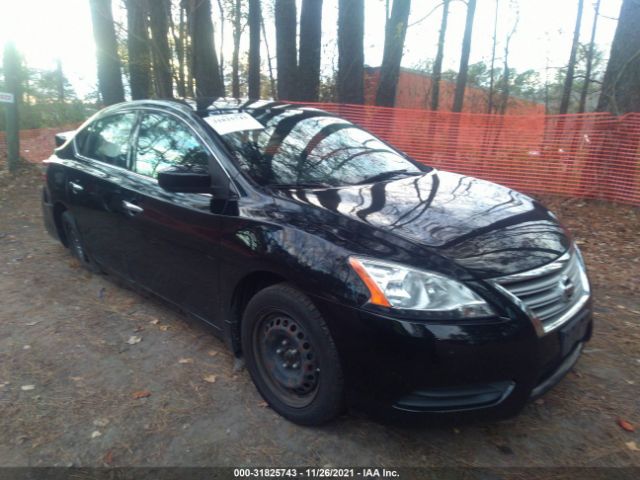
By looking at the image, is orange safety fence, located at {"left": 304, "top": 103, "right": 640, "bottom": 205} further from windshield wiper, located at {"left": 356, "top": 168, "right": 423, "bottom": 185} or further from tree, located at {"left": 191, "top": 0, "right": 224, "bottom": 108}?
windshield wiper, located at {"left": 356, "top": 168, "right": 423, "bottom": 185}

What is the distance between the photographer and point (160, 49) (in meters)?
10.3

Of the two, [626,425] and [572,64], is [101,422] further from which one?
[572,64]

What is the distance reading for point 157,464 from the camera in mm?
2309

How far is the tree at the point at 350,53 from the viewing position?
1050 centimetres

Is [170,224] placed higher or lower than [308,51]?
lower

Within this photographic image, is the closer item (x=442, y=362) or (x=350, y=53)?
(x=442, y=362)

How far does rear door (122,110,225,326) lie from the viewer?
295 cm

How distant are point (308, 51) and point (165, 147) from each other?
766 cm

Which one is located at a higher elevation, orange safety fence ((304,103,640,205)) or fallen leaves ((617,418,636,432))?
orange safety fence ((304,103,640,205))

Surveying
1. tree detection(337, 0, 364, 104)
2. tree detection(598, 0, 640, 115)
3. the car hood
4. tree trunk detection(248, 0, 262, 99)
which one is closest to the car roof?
the car hood

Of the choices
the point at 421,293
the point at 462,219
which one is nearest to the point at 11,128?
the point at 462,219

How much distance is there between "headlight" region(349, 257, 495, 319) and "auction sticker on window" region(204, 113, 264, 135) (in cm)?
153

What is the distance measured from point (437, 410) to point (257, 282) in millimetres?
1149

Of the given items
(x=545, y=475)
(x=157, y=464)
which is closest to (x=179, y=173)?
(x=157, y=464)
